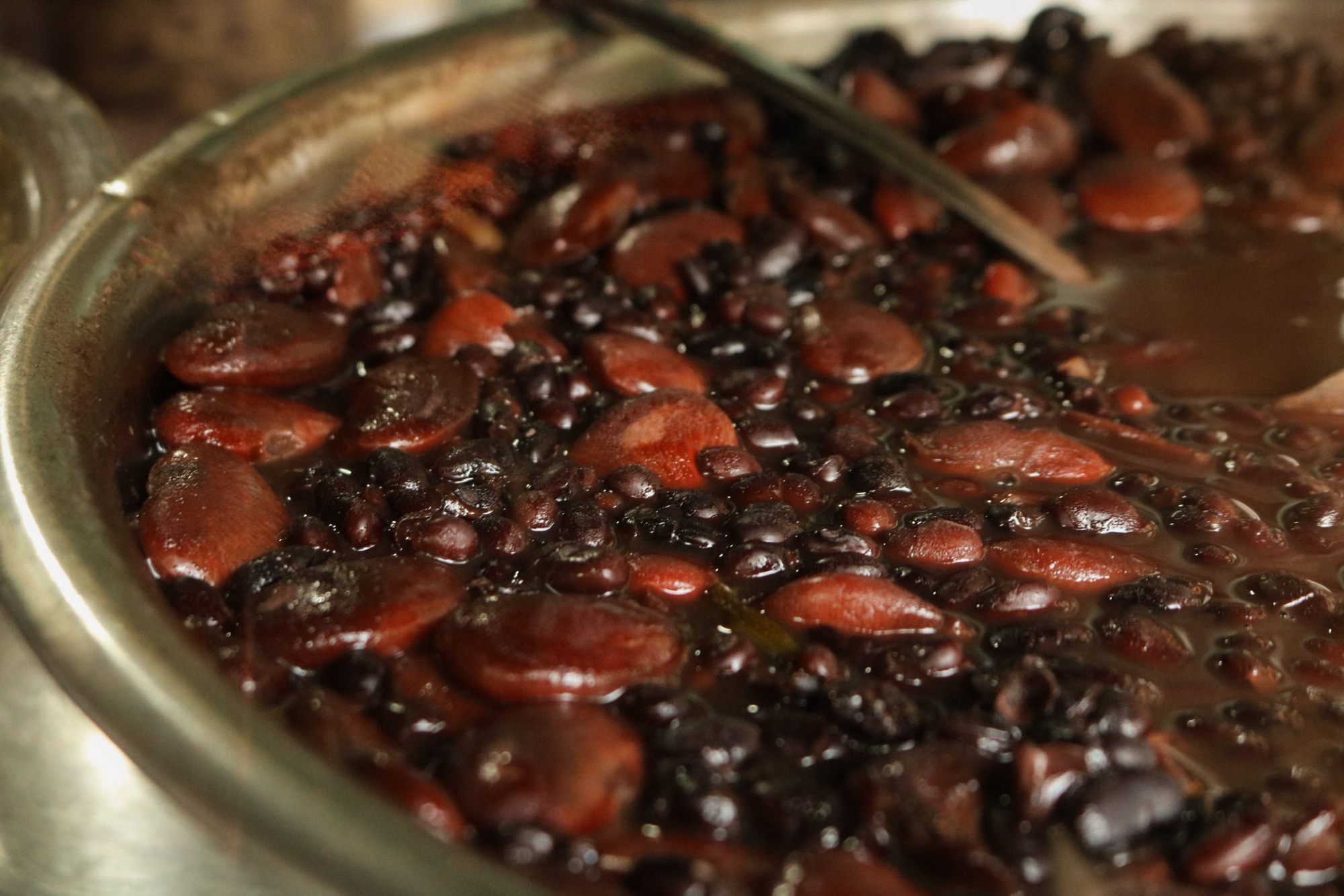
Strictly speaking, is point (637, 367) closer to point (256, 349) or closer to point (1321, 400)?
point (256, 349)

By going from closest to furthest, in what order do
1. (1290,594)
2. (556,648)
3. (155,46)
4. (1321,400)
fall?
(556,648)
(1290,594)
(1321,400)
(155,46)

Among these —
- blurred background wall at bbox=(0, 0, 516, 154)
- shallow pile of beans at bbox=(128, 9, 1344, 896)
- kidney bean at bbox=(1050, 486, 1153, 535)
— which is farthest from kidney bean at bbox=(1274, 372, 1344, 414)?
blurred background wall at bbox=(0, 0, 516, 154)

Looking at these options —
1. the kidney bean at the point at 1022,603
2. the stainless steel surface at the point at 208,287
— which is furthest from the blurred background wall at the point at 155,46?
the kidney bean at the point at 1022,603

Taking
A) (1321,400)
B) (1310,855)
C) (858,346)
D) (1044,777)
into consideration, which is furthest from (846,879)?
(1321,400)

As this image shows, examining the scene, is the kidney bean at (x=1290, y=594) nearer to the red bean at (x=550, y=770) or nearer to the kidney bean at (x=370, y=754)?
the red bean at (x=550, y=770)

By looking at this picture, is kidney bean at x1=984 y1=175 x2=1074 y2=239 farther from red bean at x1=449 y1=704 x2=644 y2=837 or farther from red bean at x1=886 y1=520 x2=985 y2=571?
red bean at x1=449 y1=704 x2=644 y2=837

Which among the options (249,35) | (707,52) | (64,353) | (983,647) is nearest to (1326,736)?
(983,647)

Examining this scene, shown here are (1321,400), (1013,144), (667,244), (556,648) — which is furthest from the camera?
(1013,144)
